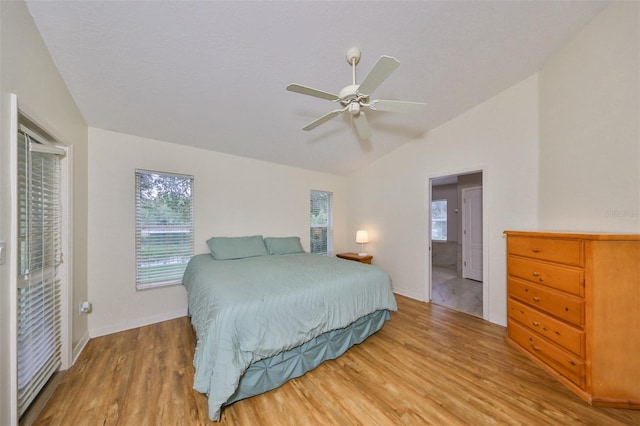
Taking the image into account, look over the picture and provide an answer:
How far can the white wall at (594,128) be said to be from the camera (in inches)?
65.8

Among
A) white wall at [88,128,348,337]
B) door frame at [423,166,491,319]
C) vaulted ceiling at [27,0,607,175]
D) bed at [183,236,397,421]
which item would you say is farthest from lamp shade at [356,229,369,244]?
vaulted ceiling at [27,0,607,175]

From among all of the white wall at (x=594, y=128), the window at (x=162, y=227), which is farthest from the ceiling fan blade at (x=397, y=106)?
the window at (x=162, y=227)

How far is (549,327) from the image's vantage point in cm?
186

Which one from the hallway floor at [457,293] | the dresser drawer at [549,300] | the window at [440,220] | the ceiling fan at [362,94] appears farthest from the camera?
the window at [440,220]

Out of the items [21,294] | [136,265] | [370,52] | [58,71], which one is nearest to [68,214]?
[21,294]

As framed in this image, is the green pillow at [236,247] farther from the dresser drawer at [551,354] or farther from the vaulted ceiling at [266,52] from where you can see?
the dresser drawer at [551,354]

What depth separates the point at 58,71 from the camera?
1.85 metres

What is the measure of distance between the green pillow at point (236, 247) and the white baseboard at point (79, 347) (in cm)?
141

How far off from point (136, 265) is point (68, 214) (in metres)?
1.01

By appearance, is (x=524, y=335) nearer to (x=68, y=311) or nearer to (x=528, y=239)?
(x=528, y=239)

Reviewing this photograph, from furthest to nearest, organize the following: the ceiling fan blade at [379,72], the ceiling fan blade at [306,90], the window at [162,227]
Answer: the window at [162,227]
the ceiling fan blade at [306,90]
the ceiling fan blade at [379,72]

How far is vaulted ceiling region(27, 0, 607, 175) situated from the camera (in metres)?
1.58

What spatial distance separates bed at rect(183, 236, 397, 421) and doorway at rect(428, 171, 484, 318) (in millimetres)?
1810

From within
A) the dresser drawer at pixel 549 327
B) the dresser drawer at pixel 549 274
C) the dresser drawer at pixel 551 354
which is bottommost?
the dresser drawer at pixel 551 354
